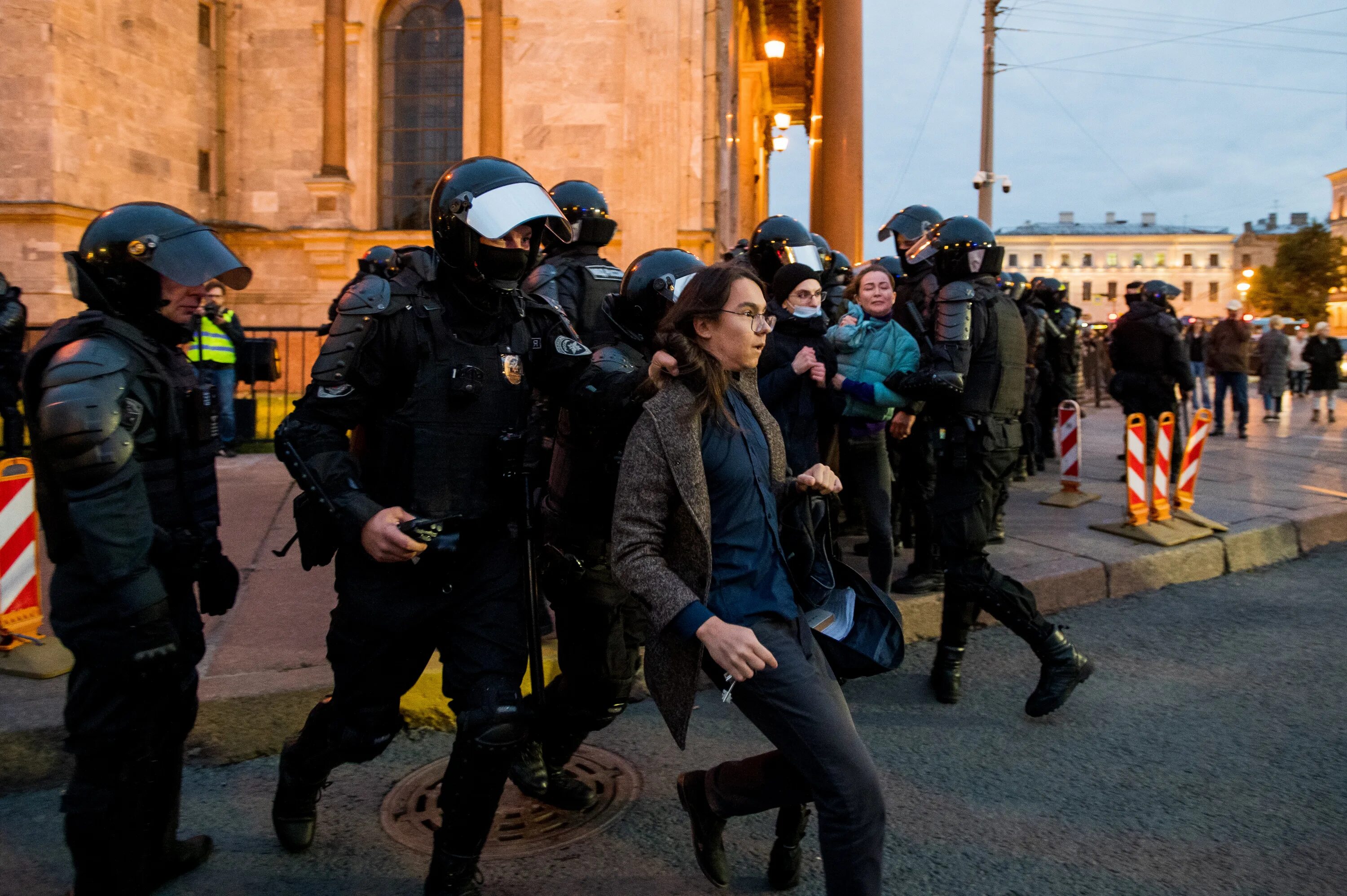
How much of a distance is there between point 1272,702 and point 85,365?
190 inches

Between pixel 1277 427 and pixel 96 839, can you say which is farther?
pixel 1277 427

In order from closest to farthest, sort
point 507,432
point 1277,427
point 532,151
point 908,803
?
1. point 507,432
2. point 908,803
3. point 532,151
4. point 1277,427

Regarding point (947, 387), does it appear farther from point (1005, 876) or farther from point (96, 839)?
point (96, 839)

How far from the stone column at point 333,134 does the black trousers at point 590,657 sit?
13277 millimetres

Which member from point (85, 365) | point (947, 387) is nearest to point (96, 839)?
point (85, 365)

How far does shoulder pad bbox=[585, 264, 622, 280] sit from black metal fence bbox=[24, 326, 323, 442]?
5576 mm

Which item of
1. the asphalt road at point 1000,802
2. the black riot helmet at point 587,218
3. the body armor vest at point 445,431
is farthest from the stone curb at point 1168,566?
the body armor vest at point 445,431

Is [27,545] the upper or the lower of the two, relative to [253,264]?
lower

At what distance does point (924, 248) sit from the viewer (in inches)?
202

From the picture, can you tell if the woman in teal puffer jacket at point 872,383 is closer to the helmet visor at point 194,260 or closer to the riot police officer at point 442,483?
the riot police officer at point 442,483

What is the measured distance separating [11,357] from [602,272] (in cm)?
581

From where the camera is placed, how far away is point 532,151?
15.0 meters

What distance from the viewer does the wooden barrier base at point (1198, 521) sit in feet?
25.3

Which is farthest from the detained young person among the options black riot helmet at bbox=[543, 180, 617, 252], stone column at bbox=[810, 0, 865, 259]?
stone column at bbox=[810, 0, 865, 259]
